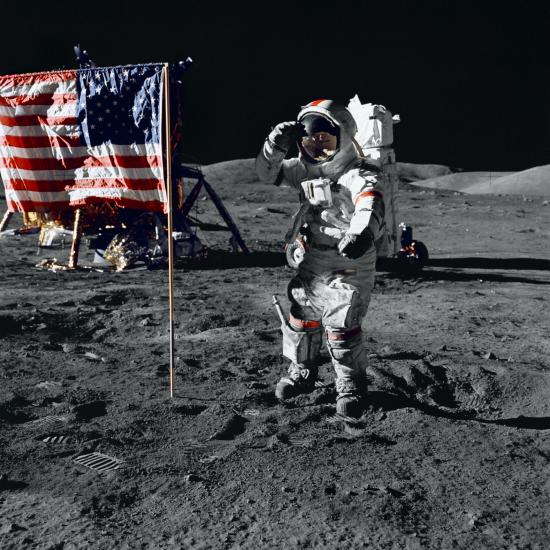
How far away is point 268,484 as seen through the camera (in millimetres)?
2518

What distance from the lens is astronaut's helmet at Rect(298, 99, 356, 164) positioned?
3.08m

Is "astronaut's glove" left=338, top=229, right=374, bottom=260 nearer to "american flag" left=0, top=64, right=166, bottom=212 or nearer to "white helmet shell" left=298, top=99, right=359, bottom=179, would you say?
"white helmet shell" left=298, top=99, right=359, bottom=179

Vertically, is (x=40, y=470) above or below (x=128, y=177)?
below

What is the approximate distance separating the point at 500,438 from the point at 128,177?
11.6 feet

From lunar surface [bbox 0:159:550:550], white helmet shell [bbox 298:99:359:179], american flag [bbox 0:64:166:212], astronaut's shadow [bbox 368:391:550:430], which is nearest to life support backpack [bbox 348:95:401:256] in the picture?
white helmet shell [bbox 298:99:359:179]

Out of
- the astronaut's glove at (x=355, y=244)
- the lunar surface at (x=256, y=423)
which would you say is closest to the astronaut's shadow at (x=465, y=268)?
the lunar surface at (x=256, y=423)

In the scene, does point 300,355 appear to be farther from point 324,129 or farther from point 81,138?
point 81,138

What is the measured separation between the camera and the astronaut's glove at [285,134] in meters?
3.17

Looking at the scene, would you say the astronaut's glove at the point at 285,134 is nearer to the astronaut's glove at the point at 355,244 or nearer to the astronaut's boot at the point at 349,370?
the astronaut's glove at the point at 355,244

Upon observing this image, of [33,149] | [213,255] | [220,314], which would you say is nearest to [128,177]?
[33,149]

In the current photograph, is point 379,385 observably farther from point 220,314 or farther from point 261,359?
point 220,314

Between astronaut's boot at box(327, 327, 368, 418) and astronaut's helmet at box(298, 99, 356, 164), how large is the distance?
2.44 ft

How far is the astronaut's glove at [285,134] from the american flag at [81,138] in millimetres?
2354

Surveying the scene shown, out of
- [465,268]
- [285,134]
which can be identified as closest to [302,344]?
[285,134]
